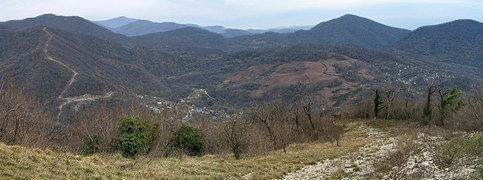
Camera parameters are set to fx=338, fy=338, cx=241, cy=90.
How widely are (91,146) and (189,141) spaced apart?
26.6ft

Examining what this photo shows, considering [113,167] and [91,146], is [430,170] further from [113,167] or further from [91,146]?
[91,146]

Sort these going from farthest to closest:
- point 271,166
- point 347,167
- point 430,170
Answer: point 271,166
point 347,167
point 430,170

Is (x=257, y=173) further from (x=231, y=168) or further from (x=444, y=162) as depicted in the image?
(x=444, y=162)

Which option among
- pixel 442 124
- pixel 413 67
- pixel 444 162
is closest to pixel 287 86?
pixel 413 67

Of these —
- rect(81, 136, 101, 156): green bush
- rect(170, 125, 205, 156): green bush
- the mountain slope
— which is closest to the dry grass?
rect(81, 136, 101, 156): green bush

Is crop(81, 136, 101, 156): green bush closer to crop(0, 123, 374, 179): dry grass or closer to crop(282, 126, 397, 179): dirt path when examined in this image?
crop(0, 123, 374, 179): dry grass

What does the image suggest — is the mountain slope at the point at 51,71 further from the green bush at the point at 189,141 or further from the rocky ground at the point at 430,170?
the rocky ground at the point at 430,170

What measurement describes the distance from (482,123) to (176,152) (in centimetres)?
2377

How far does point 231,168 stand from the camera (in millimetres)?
19469

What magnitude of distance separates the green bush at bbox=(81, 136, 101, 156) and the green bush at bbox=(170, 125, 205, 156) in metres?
6.96

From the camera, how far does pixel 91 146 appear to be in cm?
2320

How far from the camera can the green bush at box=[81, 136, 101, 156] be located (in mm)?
22453

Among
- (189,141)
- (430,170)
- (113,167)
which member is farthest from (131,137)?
(430,170)

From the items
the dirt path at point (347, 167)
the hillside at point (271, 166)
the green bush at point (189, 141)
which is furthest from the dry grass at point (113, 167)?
the green bush at point (189, 141)
